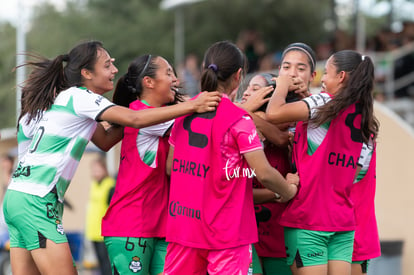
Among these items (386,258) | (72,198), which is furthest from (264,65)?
(386,258)

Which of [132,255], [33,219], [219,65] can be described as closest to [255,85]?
[219,65]

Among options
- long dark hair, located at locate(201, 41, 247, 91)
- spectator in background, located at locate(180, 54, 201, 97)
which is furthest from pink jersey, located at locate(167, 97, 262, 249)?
spectator in background, located at locate(180, 54, 201, 97)

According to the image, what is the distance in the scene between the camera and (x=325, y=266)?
14.1ft

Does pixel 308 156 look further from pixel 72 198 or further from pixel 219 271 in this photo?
pixel 72 198

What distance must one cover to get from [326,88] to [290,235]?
3.61ft

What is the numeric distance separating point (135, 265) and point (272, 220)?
1148 mm

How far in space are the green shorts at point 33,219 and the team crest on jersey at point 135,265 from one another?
0.50 meters

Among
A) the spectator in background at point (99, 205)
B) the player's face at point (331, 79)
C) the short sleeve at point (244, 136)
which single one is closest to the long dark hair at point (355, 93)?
the player's face at point (331, 79)

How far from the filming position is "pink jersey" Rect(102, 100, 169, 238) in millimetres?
4531

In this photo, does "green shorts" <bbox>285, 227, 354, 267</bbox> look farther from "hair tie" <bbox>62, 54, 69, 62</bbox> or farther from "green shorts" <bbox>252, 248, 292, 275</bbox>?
"hair tie" <bbox>62, 54, 69, 62</bbox>

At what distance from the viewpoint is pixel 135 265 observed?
4.48 metres

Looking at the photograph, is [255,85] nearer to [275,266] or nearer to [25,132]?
[275,266]

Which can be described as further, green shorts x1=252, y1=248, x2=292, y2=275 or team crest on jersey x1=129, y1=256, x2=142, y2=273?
green shorts x1=252, y1=248, x2=292, y2=275

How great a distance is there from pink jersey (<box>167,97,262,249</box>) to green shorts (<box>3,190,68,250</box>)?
0.90 meters
